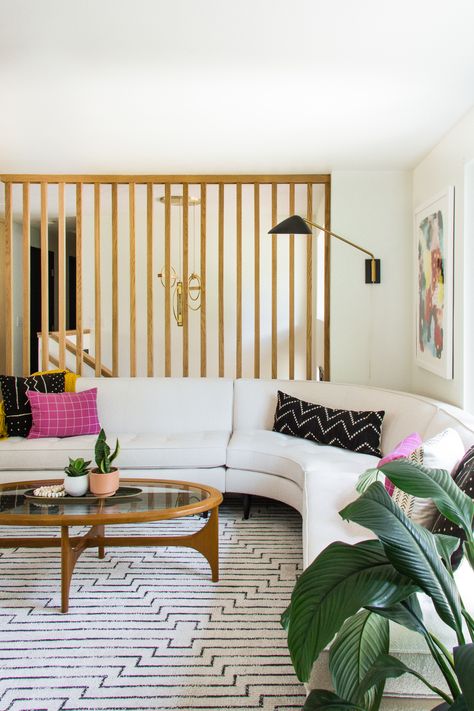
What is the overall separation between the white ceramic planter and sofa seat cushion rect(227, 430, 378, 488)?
1156 millimetres

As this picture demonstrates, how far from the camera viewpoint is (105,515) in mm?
2828

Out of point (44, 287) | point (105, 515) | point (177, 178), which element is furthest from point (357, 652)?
point (44, 287)

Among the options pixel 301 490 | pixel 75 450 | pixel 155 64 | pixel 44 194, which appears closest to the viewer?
pixel 155 64

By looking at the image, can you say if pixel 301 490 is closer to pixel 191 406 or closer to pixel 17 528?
pixel 191 406

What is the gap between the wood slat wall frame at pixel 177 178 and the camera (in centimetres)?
498

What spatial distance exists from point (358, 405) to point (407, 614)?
3057 mm

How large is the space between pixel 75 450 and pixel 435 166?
2.89 m

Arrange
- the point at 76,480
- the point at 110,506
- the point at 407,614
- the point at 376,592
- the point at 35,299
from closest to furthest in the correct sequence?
1. the point at 376,592
2. the point at 407,614
3. the point at 110,506
4. the point at 76,480
5. the point at 35,299

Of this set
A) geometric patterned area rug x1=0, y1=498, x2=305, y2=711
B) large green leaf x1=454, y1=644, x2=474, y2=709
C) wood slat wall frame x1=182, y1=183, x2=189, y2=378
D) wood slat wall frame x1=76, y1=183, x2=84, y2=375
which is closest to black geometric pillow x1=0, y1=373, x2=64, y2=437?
wood slat wall frame x1=76, y1=183, x2=84, y2=375

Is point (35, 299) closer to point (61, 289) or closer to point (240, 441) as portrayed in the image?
point (61, 289)

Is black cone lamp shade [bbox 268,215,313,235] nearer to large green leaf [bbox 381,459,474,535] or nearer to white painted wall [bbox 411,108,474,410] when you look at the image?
white painted wall [bbox 411,108,474,410]

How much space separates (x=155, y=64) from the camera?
9.49ft

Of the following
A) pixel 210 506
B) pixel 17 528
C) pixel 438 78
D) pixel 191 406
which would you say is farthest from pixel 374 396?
pixel 17 528

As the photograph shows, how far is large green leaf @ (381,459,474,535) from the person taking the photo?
136cm
